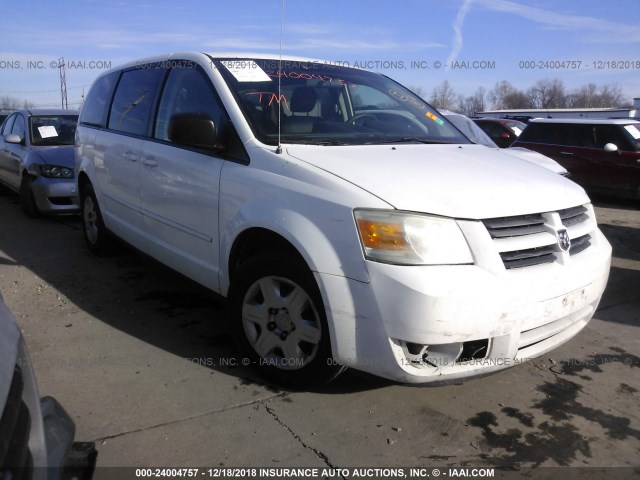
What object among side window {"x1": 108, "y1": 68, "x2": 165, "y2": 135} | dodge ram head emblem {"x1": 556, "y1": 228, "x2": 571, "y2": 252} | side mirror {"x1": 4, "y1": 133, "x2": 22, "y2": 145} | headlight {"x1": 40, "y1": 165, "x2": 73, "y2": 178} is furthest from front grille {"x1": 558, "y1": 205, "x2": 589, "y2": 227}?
side mirror {"x1": 4, "y1": 133, "x2": 22, "y2": 145}

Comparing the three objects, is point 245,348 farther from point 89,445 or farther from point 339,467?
point 89,445

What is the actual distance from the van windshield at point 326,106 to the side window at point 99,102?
1.99 meters

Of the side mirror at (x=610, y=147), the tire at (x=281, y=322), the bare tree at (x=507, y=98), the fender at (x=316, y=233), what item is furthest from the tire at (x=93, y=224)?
the bare tree at (x=507, y=98)

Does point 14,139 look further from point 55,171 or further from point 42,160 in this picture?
point 55,171

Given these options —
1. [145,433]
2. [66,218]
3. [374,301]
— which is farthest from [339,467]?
[66,218]

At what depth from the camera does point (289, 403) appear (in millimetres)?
2859

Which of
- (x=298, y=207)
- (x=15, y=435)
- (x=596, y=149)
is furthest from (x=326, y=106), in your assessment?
(x=596, y=149)

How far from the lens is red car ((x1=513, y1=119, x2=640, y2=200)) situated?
984cm

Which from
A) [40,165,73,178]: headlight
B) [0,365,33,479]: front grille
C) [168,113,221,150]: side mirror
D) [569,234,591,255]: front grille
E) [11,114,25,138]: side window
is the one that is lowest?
[40,165,73,178]: headlight

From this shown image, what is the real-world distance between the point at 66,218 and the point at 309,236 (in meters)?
6.39

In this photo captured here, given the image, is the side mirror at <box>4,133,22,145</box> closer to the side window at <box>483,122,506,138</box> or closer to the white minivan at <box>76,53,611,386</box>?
the white minivan at <box>76,53,611,386</box>

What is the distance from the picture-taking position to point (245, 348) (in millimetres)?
3115

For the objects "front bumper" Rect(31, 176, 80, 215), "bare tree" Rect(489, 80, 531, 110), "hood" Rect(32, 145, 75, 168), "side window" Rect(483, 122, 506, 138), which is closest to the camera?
"front bumper" Rect(31, 176, 80, 215)

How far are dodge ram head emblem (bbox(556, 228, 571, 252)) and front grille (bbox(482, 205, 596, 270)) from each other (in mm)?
16
